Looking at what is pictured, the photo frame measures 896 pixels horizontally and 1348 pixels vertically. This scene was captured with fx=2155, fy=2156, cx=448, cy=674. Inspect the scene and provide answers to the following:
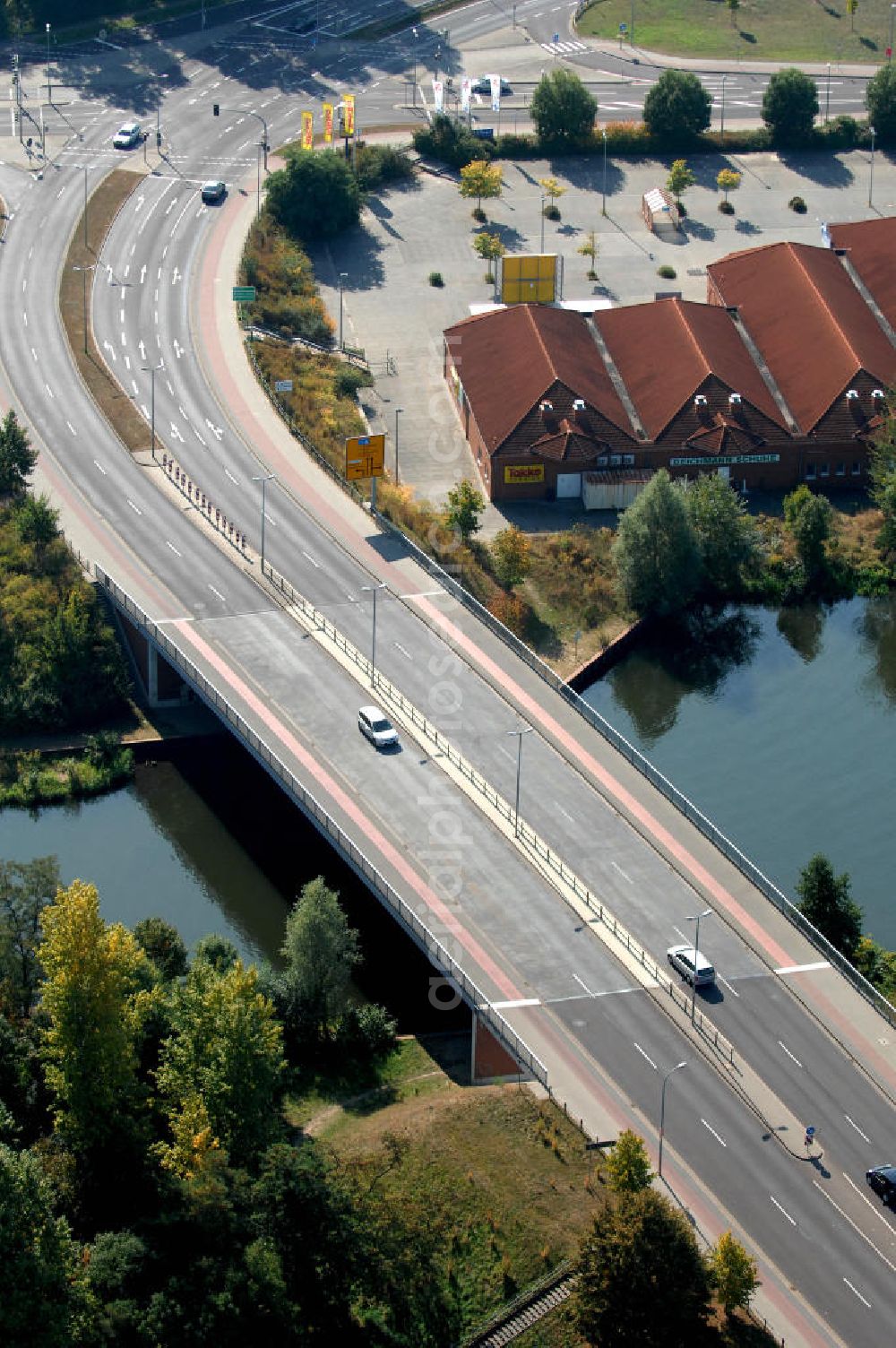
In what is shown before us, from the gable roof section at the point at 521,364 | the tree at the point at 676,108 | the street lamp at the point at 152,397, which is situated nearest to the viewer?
the street lamp at the point at 152,397

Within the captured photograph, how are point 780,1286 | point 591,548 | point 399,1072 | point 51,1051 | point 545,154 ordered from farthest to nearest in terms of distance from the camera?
point 545,154, point 591,548, point 399,1072, point 51,1051, point 780,1286

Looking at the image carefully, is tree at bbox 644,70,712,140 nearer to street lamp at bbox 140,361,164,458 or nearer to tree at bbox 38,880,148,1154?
street lamp at bbox 140,361,164,458

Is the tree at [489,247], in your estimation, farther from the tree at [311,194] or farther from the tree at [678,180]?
the tree at [678,180]

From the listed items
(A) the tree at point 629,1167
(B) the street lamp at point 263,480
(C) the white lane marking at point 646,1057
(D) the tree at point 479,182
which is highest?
(D) the tree at point 479,182

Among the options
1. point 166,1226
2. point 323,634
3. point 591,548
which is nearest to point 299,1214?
point 166,1226

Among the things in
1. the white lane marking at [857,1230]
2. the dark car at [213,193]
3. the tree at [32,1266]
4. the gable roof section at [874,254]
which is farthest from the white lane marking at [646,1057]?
the dark car at [213,193]

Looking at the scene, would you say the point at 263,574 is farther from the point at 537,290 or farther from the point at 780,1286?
the point at 780,1286

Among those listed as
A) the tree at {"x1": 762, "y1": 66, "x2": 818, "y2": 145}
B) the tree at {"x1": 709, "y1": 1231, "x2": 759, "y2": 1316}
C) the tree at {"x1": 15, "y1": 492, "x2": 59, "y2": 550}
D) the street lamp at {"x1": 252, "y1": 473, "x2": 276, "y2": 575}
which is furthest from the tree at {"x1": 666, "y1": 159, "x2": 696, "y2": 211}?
the tree at {"x1": 709, "y1": 1231, "x2": 759, "y2": 1316}
